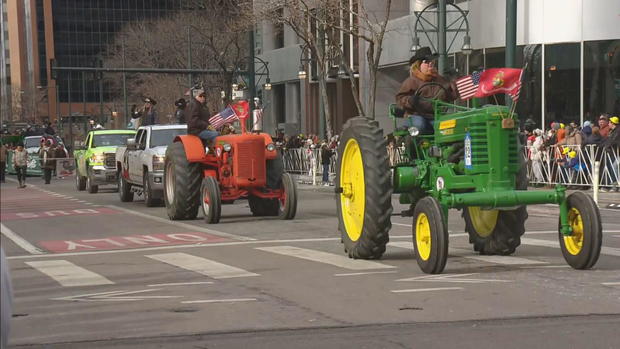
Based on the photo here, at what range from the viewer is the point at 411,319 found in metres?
7.88

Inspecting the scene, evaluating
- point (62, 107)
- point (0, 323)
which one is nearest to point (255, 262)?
point (0, 323)

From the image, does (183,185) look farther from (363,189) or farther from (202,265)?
(363,189)

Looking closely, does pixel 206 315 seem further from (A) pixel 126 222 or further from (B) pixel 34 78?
(B) pixel 34 78

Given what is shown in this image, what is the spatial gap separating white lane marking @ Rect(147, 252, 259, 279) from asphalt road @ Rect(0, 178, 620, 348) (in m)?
0.02

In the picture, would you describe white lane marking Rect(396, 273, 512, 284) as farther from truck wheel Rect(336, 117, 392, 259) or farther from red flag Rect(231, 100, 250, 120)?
red flag Rect(231, 100, 250, 120)

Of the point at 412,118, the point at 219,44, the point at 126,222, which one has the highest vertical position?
the point at 219,44

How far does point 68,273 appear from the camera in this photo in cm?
1147

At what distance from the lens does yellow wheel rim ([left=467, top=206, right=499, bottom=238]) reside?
11.7 meters

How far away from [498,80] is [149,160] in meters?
13.8

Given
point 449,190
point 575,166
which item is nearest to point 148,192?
point 575,166

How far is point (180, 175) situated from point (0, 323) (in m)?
15.6

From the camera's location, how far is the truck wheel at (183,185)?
742 inches

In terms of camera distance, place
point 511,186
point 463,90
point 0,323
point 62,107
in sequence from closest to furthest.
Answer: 1. point 0,323
2. point 511,186
3. point 463,90
4. point 62,107

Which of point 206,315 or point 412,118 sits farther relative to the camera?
point 412,118
